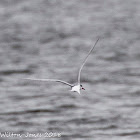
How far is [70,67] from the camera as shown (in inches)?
781

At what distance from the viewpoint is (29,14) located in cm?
2722

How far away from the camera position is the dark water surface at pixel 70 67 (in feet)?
50.8

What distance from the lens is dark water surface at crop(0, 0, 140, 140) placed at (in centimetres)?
1549

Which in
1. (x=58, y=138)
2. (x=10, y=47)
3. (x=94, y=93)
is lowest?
(x=58, y=138)

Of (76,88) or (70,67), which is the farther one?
(70,67)

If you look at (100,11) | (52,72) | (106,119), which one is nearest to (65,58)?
(52,72)

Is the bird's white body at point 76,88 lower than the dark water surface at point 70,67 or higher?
lower

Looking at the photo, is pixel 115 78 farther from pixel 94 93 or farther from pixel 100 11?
pixel 100 11

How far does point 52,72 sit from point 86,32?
5.27 metres

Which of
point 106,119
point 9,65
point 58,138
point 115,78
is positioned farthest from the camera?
point 9,65

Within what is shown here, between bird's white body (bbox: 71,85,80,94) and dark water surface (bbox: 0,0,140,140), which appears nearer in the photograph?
bird's white body (bbox: 71,85,80,94)

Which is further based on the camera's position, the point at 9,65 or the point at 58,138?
the point at 9,65

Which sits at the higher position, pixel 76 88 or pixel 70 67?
pixel 70 67

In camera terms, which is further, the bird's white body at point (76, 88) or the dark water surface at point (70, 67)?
the dark water surface at point (70, 67)
